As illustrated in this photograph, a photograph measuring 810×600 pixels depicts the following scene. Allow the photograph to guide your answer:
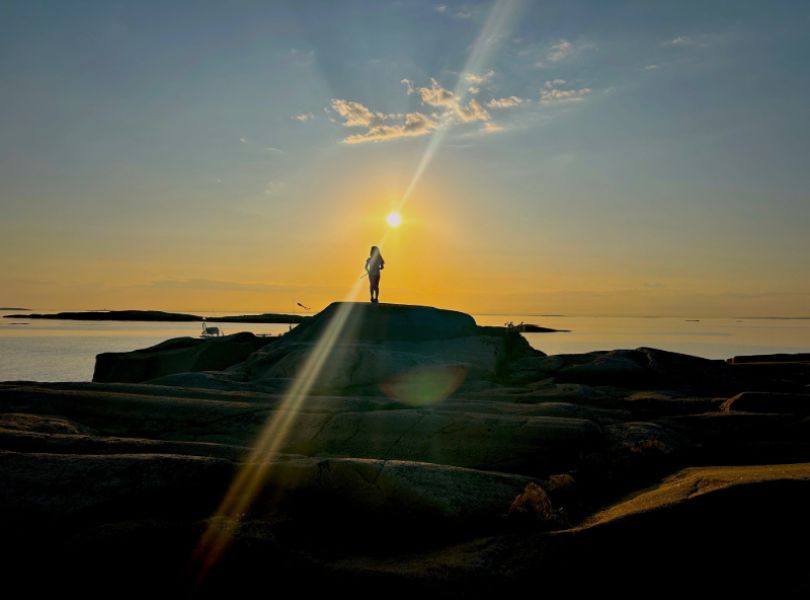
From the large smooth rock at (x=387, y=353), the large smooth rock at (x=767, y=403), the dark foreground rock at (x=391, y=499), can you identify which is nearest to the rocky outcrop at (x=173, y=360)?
the large smooth rock at (x=387, y=353)

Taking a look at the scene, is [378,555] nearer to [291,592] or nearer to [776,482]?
[291,592]

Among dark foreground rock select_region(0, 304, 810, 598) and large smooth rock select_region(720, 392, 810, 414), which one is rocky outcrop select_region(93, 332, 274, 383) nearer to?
dark foreground rock select_region(0, 304, 810, 598)

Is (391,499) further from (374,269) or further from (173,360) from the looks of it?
(173,360)

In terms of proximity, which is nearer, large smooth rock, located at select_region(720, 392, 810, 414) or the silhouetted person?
large smooth rock, located at select_region(720, 392, 810, 414)

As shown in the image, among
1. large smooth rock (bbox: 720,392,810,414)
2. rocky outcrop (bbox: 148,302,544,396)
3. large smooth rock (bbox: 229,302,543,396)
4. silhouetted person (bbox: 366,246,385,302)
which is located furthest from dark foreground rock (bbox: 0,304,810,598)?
silhouetted person (bbox: 366,246,385,302)

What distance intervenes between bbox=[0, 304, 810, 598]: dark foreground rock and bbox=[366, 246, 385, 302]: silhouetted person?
37.5 ft

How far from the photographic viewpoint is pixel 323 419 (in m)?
8.52

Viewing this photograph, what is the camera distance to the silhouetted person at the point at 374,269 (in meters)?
20.7

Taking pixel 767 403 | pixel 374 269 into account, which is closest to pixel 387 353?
pixel 374 269

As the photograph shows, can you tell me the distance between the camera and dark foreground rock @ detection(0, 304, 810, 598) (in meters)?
4.44

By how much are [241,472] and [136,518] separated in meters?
1.01

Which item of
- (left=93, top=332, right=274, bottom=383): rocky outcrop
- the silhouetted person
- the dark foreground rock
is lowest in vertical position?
the dark foreground rock

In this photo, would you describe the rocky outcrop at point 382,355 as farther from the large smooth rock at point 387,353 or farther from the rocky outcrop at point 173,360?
the rocky outcrop at point 173,360

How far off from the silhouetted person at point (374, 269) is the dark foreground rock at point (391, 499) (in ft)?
37.5
